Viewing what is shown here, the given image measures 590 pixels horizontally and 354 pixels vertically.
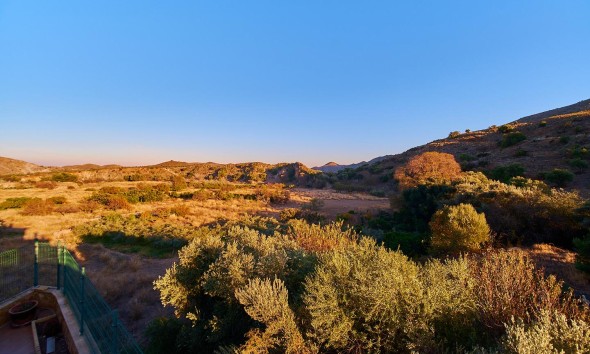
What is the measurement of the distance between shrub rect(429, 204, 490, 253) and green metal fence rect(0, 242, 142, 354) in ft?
29.6

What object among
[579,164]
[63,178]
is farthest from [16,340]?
[63,178]

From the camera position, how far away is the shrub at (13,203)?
21.0 m

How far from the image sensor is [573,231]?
937 cm

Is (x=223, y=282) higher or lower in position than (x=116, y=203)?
higher

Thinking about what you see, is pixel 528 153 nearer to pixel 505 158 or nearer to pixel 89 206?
pixel 505 158

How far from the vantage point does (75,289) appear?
6.45 m

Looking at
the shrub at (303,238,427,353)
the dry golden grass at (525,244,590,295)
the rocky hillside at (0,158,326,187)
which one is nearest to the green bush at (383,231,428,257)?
the dry golden grass at (525,244,590,295)

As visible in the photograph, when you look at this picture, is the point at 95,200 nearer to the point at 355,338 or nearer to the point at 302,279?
the point at 302,279

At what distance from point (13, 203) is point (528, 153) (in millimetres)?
48024

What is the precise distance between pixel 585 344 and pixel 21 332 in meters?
10.5

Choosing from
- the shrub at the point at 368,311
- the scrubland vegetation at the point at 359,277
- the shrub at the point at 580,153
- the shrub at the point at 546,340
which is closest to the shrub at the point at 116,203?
the scrubland vegetation at the point at 359,277

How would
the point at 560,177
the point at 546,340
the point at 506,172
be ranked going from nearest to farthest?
the point at 546,340 → the point at 560,177 → the point at 506,172

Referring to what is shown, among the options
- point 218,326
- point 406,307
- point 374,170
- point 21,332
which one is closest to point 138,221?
point 21,332

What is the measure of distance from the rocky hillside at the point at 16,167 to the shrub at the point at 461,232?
296 ft
